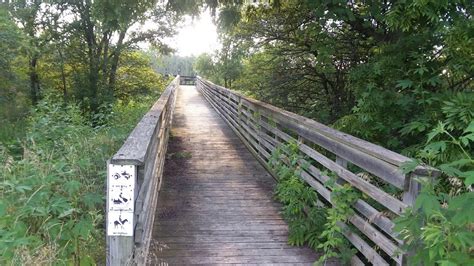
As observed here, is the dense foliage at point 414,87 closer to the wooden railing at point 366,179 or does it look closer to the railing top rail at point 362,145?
the railing top rail at point 362,145

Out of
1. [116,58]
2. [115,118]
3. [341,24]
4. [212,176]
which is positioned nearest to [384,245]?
[212,176]

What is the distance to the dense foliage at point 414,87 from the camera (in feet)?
6.27

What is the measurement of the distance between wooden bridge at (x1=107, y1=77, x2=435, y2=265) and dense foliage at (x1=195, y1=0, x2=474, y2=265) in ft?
1.27

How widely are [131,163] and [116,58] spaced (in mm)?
16093

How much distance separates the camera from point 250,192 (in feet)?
17.5

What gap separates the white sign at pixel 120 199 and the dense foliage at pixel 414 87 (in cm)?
156

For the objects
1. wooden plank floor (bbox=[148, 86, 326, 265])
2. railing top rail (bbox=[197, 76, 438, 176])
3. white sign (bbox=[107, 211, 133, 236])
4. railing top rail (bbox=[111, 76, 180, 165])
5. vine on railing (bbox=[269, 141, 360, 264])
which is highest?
railing top rail (bbox=[197, 76, 438, 176])

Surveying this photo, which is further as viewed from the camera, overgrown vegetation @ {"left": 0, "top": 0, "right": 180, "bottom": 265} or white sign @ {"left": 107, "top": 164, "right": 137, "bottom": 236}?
overgrown vegetation @ {"left": 0, "top": 0, "right": 180, "bottom": 265}

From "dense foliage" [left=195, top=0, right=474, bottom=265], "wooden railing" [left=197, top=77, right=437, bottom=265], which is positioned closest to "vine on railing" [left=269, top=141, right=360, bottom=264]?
"wooden railing" [left=197, top=77, right=437, bottom=265]

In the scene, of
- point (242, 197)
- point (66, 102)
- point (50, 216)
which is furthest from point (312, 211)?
point (66, 102)

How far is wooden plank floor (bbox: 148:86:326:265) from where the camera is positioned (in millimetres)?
3594

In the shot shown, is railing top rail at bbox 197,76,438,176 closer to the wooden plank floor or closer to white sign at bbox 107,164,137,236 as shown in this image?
the wooden plank floor

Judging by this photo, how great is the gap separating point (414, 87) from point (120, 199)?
11.1ft

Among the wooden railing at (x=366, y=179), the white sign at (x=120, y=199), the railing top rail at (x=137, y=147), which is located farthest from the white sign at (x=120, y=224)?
the wooden railing at (x=366, y=179)
